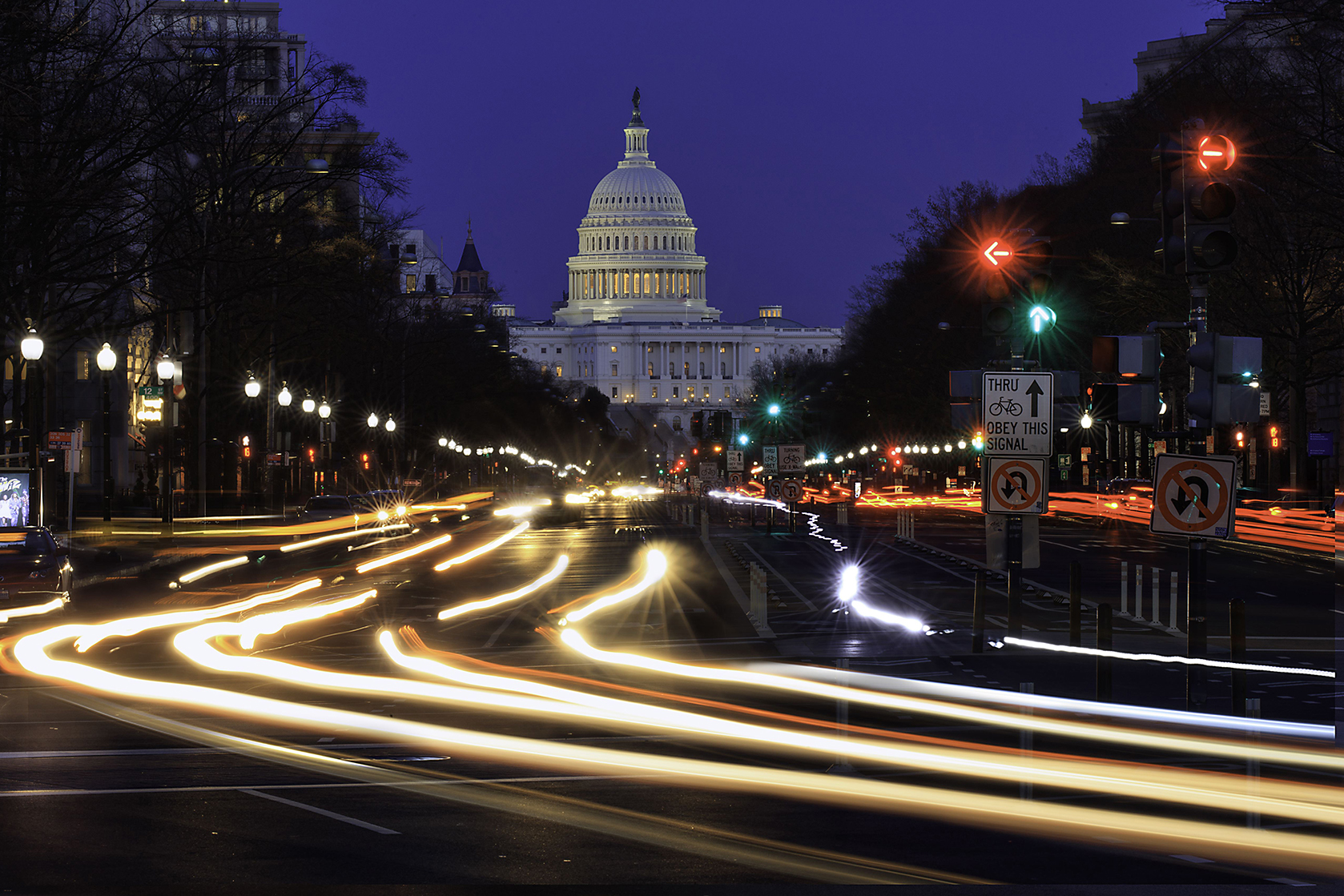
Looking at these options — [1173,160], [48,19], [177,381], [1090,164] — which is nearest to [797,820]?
[1173,160]

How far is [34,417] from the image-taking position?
34.7m

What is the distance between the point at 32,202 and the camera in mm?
27016

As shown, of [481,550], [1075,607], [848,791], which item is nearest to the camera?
[848,791]

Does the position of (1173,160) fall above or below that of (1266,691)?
above

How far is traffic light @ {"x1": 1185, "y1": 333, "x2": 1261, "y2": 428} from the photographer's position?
13.7 meters

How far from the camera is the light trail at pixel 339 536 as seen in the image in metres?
41.2

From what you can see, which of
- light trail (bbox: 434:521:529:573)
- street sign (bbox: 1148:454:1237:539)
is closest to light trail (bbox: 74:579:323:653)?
light trail (bbox: 434:521:529:573)

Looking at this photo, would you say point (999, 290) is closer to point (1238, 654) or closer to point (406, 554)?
point (1238, 654)

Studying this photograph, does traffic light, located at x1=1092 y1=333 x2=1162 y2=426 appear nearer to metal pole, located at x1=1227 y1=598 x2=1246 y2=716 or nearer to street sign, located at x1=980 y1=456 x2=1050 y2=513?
metal pole, located at x1=1227 y1=598 x2=1246 y2=716

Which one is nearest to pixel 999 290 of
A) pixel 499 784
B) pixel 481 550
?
pixel 499 784

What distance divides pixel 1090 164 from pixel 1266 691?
67.1 meters

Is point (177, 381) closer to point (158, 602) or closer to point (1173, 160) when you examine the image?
point (158, 602)

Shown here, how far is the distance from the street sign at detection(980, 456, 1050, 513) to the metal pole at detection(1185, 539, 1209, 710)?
361cm

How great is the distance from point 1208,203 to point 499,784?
716 centimetres
